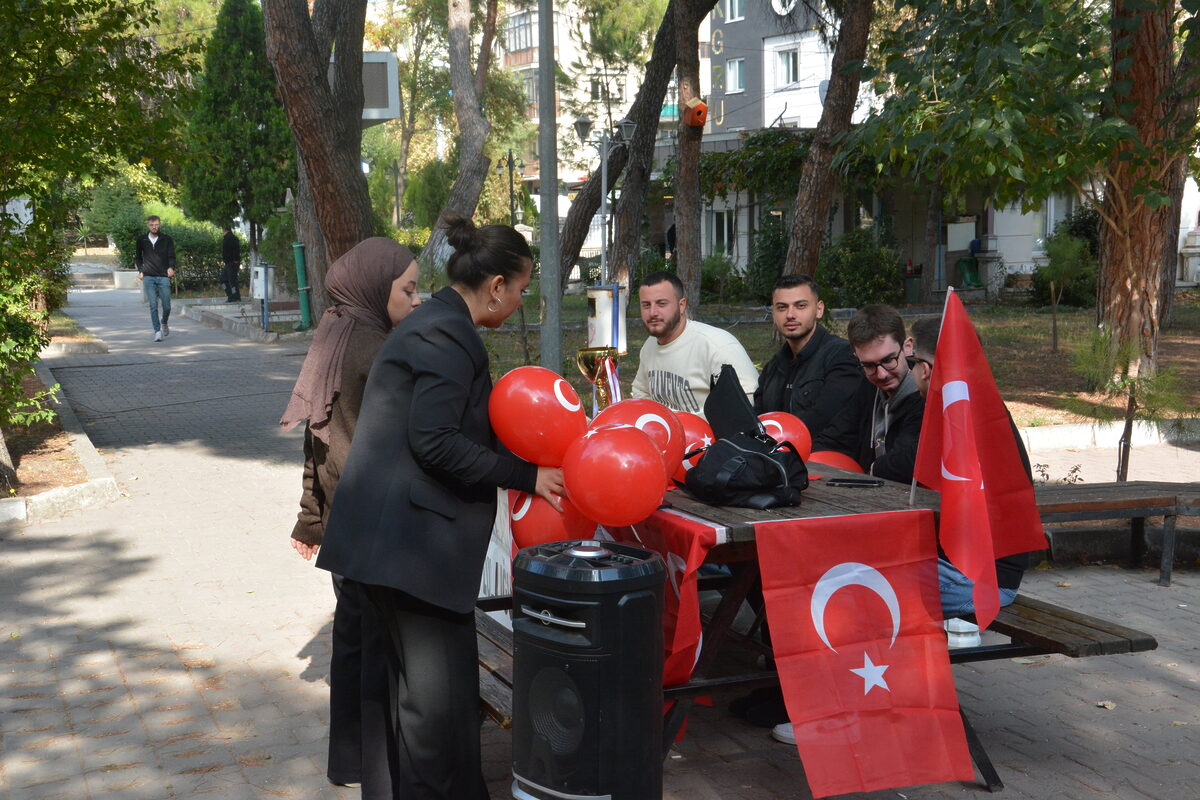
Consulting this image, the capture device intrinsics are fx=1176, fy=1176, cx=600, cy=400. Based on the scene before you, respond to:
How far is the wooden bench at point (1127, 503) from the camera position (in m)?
6.39

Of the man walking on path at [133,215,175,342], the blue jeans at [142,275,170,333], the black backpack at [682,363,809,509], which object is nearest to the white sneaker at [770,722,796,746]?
the black backpack at [682,363,809,509]

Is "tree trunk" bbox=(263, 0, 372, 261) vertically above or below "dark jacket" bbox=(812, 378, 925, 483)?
above

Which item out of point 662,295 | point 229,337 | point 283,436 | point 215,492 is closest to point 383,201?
point 229,337

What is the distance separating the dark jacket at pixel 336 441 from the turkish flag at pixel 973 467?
1.91 metres

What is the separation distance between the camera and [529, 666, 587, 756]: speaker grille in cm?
346

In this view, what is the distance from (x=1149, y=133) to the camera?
1129cm

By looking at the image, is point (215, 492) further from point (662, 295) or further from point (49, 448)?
point (662, 295)

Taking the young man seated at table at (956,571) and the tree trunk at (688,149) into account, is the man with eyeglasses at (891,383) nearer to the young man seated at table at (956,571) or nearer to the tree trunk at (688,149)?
the young man seated at table at (956,571)

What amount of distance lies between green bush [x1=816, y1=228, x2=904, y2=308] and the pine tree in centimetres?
1383

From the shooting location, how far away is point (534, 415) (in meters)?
3.72

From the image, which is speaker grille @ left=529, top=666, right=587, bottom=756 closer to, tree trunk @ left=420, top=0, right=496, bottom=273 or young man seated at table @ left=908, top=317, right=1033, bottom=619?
young man seated at table @ left=908, top=317, right=1033, bottom=619

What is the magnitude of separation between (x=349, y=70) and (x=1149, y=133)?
7713 millimetres

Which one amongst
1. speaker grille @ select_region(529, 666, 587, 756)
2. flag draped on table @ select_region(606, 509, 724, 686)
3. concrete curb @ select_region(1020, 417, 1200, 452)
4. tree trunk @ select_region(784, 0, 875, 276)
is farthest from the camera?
tree trunk @ select_region(784, 0, 875, 276)

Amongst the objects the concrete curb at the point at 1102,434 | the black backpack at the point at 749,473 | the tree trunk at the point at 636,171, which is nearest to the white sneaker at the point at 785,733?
the black backpack at the point at 749,473
